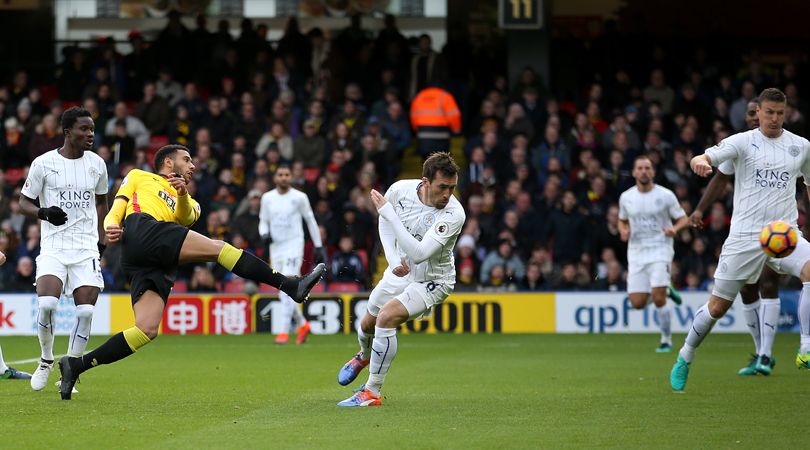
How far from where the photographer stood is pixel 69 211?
36.8 feet

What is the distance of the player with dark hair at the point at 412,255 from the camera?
9617 mm

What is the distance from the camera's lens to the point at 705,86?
24.7 meters

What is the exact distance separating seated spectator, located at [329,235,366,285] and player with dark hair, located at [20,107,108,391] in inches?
399

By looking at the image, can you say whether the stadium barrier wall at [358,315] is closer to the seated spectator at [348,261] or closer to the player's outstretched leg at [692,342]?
the seated spectator at [348,261]

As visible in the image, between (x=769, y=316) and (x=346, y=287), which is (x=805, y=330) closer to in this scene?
(x=769, y=316)

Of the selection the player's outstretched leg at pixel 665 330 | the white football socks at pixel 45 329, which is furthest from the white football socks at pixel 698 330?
the player's outstretched leg at pixel 665 330

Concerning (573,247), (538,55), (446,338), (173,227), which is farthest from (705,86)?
(173,227)

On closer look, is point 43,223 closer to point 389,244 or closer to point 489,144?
point 389,244

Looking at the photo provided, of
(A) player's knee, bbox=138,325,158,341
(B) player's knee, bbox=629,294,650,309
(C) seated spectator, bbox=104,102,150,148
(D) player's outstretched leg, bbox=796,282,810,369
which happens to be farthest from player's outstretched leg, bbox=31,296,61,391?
(C) seated spectator, bbox=104,102,150,148

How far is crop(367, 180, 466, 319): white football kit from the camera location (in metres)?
9.77

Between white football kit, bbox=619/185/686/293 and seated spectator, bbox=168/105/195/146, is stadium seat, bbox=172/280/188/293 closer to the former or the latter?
seated spectator, bbox=168/105/195/146

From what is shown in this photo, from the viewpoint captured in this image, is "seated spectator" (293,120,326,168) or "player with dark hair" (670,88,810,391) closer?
"player with dark hair" (670,88,810,391)

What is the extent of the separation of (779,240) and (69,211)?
5.84m

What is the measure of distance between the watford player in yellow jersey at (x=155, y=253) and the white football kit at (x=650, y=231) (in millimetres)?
8080
